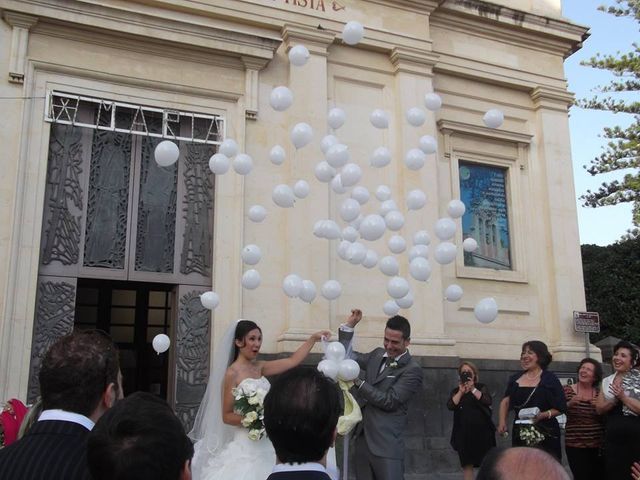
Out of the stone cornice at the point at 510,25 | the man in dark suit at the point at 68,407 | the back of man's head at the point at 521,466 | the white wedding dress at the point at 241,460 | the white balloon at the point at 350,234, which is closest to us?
the back of man's head at the point at 521,466

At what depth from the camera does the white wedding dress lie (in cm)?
600

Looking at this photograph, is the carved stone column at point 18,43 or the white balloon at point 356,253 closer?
the white balloon at point 356,253

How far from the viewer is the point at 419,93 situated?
43.6 feet

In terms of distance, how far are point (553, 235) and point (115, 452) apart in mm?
13144

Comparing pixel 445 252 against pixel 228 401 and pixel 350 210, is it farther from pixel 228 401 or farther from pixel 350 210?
pixel 228 401

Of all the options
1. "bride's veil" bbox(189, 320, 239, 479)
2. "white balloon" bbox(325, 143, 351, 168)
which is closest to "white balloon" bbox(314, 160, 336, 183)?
"white balloon" bbox(325, 143, 351, 168)

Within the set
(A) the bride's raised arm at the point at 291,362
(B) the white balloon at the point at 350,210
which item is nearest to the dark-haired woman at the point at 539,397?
(A) the bride's raised arm at the point at 291,362

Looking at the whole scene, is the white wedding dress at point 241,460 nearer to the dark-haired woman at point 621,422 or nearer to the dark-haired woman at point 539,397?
the dark-haired woman at point 539,397

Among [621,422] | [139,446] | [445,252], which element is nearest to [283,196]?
[445,252]

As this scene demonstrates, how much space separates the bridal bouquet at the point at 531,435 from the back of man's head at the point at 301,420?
4.64m

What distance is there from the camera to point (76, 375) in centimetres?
270

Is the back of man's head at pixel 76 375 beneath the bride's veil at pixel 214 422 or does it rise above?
above

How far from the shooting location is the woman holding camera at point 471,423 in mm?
8289

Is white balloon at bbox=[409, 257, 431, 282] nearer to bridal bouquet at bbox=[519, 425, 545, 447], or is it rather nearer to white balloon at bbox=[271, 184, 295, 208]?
white balloon at bbox=[271, 184, 295, 208]
